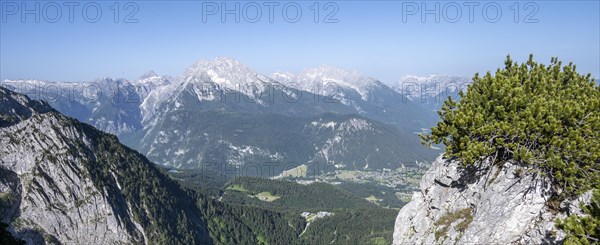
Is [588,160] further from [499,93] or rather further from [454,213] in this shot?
[454,213]

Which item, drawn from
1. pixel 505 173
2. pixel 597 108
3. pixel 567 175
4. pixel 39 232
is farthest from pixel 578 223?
pixel 39 232

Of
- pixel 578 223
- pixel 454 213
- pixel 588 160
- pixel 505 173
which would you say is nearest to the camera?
pixel 578 223

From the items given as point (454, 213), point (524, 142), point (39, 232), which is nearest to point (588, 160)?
point (524, 142)

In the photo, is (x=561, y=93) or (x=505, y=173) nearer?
(x=505, y=173)

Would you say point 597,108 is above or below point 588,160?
above

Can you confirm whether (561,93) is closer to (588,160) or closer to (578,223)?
(588,160)

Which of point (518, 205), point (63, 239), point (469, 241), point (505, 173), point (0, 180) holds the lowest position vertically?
point (63, 239)

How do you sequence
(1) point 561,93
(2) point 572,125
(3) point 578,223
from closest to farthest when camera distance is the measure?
(3) point 578,223, (2) point 572,125, (1) point 561,93
